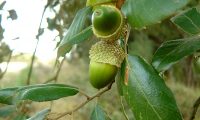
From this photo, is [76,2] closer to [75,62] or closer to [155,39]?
[155,39]

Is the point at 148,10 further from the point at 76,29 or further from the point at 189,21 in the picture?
the point at 189,21

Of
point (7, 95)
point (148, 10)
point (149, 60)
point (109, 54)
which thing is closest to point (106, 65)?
point (109, 54)

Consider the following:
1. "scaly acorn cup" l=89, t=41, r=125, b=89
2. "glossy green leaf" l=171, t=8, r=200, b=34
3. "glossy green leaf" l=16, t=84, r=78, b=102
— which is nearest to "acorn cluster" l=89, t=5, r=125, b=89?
"scaly acorn cup" l=89, t=41, r=125, b=89

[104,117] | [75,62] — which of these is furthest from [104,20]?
[75,62]

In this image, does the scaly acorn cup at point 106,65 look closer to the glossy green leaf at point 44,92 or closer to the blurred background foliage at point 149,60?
the glossy green leaf at point 44,92

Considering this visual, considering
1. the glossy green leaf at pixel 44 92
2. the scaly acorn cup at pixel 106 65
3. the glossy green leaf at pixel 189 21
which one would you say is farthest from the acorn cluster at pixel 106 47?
the glossy green leaf at pixel 189 21

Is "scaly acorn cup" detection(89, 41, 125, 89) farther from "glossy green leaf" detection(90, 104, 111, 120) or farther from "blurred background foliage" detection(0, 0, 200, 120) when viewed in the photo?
"blurred background foliage" detection(0, 0, 200, 120)
